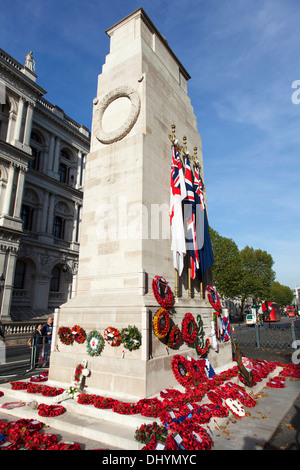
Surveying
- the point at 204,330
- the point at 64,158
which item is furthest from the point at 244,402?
the point at 64,158

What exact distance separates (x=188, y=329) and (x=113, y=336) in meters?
3.02

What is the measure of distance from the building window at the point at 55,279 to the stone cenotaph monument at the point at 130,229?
2570cm

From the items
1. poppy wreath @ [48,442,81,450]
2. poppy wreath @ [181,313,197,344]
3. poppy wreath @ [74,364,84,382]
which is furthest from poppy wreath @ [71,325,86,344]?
poppy wreath @ [48,442,81,450]

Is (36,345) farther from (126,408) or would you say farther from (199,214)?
(199,214)

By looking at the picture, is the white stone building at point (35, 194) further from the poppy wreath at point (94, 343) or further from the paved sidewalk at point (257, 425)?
the paved sidewalk at point (257, 425)

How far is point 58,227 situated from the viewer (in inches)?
1431

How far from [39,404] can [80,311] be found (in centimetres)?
281

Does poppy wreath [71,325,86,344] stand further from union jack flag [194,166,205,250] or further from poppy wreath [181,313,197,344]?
union jack flag [194,166,205,250]

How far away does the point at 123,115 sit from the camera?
11367mm

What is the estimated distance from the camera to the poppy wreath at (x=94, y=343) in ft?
27.8

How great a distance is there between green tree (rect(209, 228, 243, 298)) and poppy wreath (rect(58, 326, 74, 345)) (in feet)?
115

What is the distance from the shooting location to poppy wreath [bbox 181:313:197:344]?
9695 millimetres

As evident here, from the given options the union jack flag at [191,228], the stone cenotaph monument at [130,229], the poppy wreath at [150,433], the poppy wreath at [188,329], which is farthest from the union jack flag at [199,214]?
the poppy wreath at [150,433]
